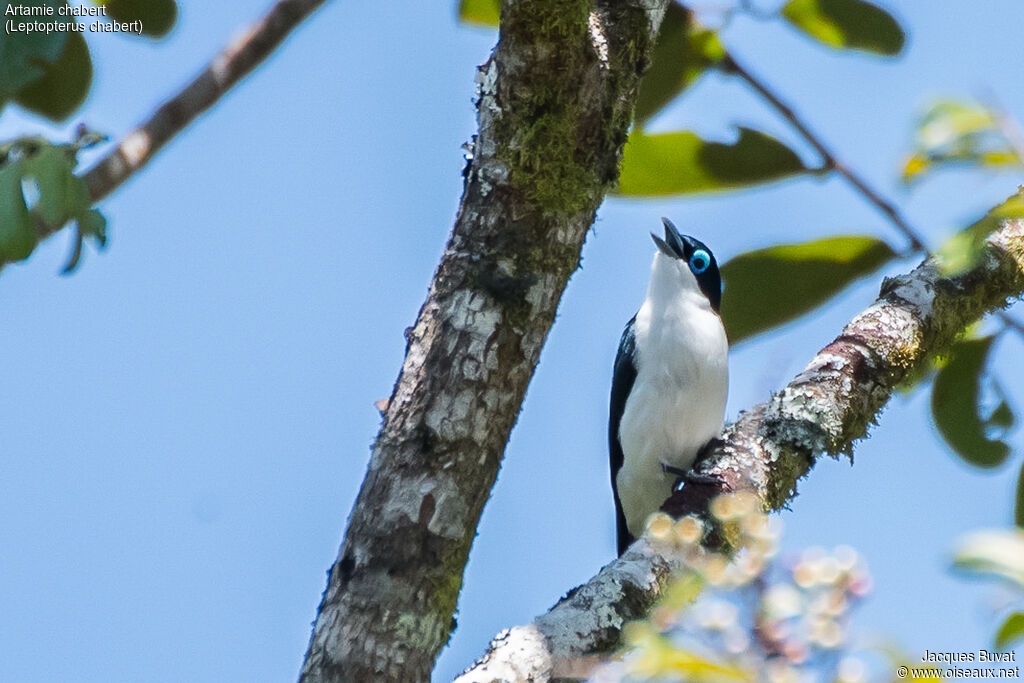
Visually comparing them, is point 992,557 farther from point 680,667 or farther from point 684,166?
point 684,166

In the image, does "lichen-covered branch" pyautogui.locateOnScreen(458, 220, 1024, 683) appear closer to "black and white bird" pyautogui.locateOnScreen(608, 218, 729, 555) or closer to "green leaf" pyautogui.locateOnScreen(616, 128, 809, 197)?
"green leaf" pyautogui.locateOnScreen(616, 128, 809, 197)

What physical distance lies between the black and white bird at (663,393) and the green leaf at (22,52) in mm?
3357

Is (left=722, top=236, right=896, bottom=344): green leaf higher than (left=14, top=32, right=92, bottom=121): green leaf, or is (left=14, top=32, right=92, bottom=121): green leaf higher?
(left=14, top=32, right=92, bottom=121): green leaf

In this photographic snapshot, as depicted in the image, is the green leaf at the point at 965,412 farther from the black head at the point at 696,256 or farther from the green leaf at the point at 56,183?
the green leaf at the point at 56,183

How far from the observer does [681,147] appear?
13.5 ft

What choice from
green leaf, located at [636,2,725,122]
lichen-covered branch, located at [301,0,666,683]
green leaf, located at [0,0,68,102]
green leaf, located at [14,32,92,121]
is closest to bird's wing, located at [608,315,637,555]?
green leaf, located at [636,2,725,122]

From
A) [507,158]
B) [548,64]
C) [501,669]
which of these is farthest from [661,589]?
[548,64]

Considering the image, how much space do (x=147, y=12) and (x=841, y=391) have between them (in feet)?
9.04

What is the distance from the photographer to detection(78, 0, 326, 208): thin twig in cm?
290

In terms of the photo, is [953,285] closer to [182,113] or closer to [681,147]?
[681,147]

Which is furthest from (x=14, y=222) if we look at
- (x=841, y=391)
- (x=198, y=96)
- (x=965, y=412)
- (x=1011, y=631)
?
(x=965, y=412)

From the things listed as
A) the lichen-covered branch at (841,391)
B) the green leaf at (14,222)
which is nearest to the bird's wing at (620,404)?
the lichen-covered branch at (841,391)

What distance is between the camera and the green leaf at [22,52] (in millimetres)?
2949

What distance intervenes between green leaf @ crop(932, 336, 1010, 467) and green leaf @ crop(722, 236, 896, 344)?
586 millimetres
